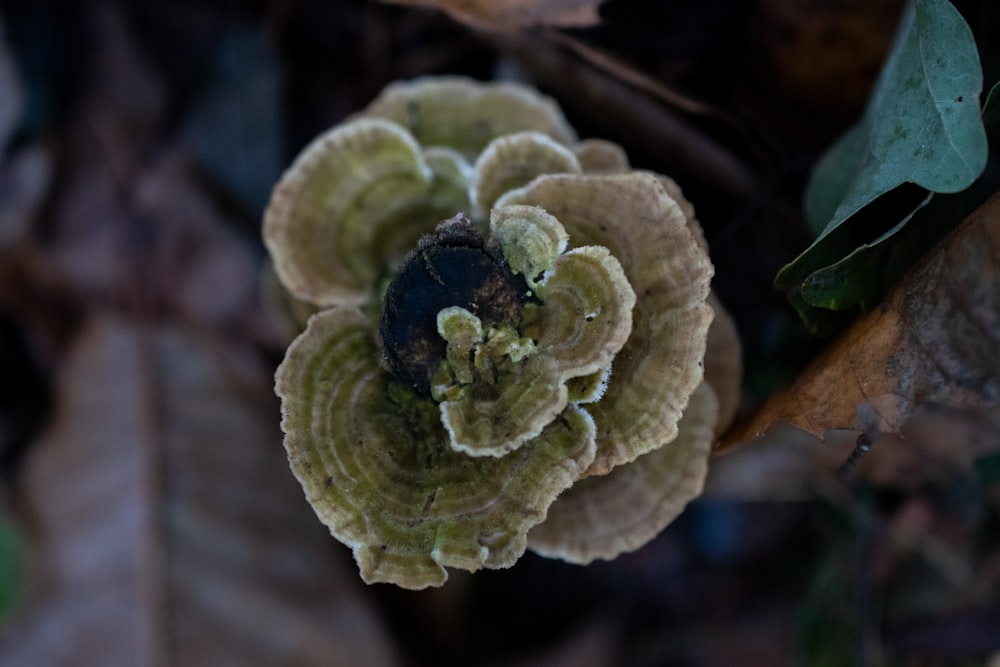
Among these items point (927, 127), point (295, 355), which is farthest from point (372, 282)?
point (927, 127)

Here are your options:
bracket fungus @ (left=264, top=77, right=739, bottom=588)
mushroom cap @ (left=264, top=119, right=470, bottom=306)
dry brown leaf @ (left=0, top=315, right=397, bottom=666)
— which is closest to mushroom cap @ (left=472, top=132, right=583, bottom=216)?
bracket fungus @ (left=264, top=77, right=739, bottom=588)

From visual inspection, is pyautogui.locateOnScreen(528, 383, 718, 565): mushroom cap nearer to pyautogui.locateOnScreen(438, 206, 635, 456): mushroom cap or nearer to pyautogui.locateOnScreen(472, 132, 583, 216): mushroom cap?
pyautogui.locateOnScreen(438, 206, 635, 456): mushroom cap

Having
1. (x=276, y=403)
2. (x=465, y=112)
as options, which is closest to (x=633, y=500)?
(x=465, y=112)

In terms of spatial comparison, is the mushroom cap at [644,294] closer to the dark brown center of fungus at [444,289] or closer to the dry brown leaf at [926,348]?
the dark brown center of fungus at [444,289]

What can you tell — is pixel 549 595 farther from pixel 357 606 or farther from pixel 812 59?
pixel 812 59

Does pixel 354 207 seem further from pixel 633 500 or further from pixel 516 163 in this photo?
pixel 633 500

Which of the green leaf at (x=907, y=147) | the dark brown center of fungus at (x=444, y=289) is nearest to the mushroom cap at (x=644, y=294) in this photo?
the dark brown center of fungus at (x=444, y=289)
